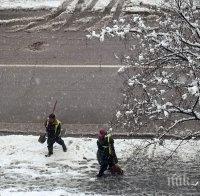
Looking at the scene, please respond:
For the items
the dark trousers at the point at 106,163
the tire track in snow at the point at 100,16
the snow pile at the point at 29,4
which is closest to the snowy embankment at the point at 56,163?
the dark trousers at the point at 106,163

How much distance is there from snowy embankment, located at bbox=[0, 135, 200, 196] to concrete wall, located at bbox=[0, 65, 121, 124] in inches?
53.5

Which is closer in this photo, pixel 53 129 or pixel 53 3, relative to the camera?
pixel 53 129

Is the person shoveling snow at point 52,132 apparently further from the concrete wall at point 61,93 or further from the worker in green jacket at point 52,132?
the concrete wall at point 61,93

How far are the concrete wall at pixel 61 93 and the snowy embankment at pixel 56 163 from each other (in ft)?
4.46

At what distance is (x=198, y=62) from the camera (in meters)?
9.77

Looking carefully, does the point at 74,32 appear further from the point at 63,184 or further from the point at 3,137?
the point at 63,184

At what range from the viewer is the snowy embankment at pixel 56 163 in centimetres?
1165

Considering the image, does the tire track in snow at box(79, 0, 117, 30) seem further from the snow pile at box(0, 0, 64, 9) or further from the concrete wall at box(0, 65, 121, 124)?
the concrete wall at box(0, 65, 121, 124)

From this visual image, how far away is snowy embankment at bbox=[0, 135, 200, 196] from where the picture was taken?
11.6m

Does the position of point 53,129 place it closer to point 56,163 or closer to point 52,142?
point 52,142

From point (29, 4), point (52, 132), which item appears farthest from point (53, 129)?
point (29, 4)

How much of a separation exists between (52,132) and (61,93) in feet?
11.7

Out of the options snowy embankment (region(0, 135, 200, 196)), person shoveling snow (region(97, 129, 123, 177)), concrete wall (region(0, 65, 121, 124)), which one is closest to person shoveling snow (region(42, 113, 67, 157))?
snowy embankment (region(0, 135, 200, 196))

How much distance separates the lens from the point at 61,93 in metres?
16.2
